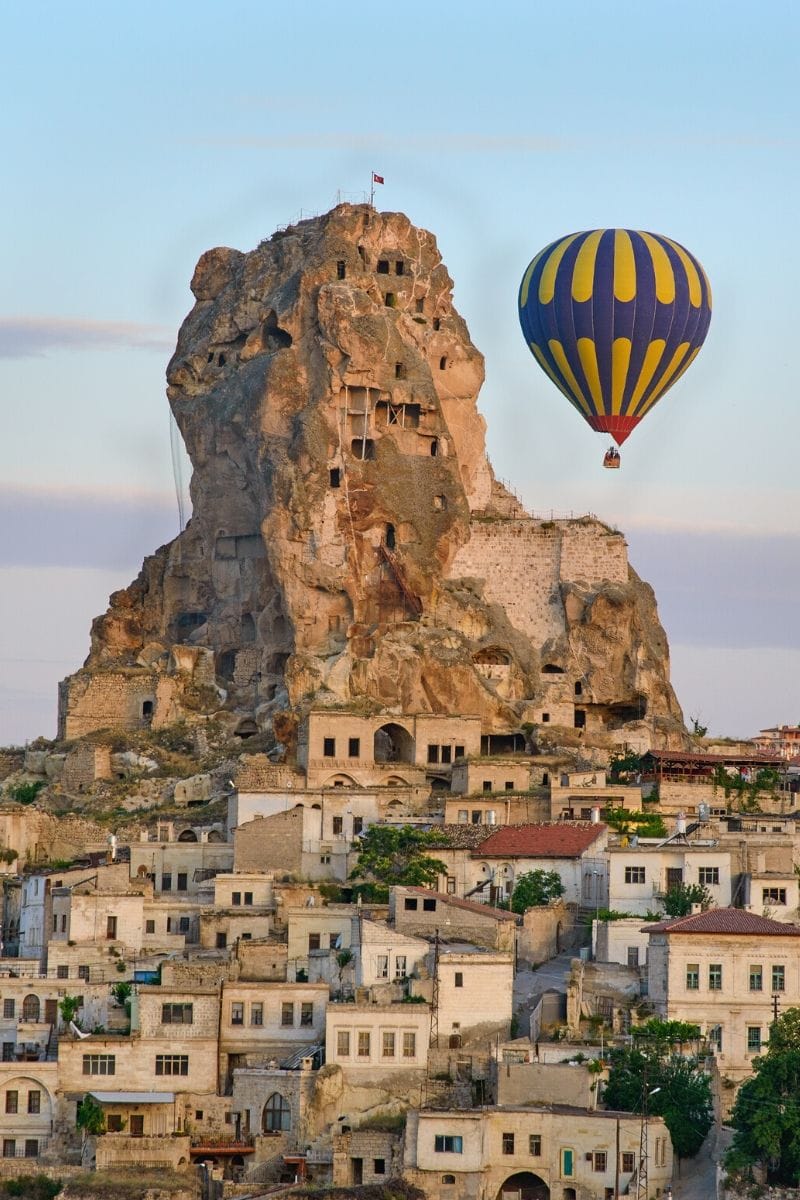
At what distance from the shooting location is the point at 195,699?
344ft

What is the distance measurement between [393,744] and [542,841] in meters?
13.4

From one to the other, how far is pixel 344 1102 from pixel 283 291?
3649 cm

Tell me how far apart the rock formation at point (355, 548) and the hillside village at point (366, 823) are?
11cm

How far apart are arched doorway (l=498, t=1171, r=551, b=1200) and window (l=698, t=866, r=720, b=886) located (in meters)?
13.6

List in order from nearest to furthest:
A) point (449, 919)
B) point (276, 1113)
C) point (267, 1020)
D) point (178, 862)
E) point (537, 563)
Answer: point (276, 1113) < point (267, 1020) < point (449, 919) < point (178, 862) < point (537, 563)

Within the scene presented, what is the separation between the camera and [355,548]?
103000mm

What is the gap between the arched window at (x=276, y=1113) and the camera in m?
76.1

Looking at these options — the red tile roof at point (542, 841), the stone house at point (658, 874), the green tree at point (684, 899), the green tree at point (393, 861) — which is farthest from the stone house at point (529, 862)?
the green tree at point (684, 899)

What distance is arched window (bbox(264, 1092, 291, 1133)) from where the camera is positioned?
7612 cm

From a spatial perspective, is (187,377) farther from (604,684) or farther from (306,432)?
(604,684)

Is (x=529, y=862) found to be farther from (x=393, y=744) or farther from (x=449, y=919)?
(x=393, y=744)

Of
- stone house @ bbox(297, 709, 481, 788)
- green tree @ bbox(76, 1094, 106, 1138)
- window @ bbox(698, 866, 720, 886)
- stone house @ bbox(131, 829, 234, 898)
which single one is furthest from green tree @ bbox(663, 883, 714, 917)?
stone house @ bbox(297, 709, 481, 788)

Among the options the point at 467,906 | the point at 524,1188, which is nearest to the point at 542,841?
the point at 467,906

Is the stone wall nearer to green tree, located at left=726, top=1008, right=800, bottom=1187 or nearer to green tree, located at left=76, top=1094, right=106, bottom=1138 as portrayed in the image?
green tree, located at left=76, top=1094, right=106, bottom=1138
